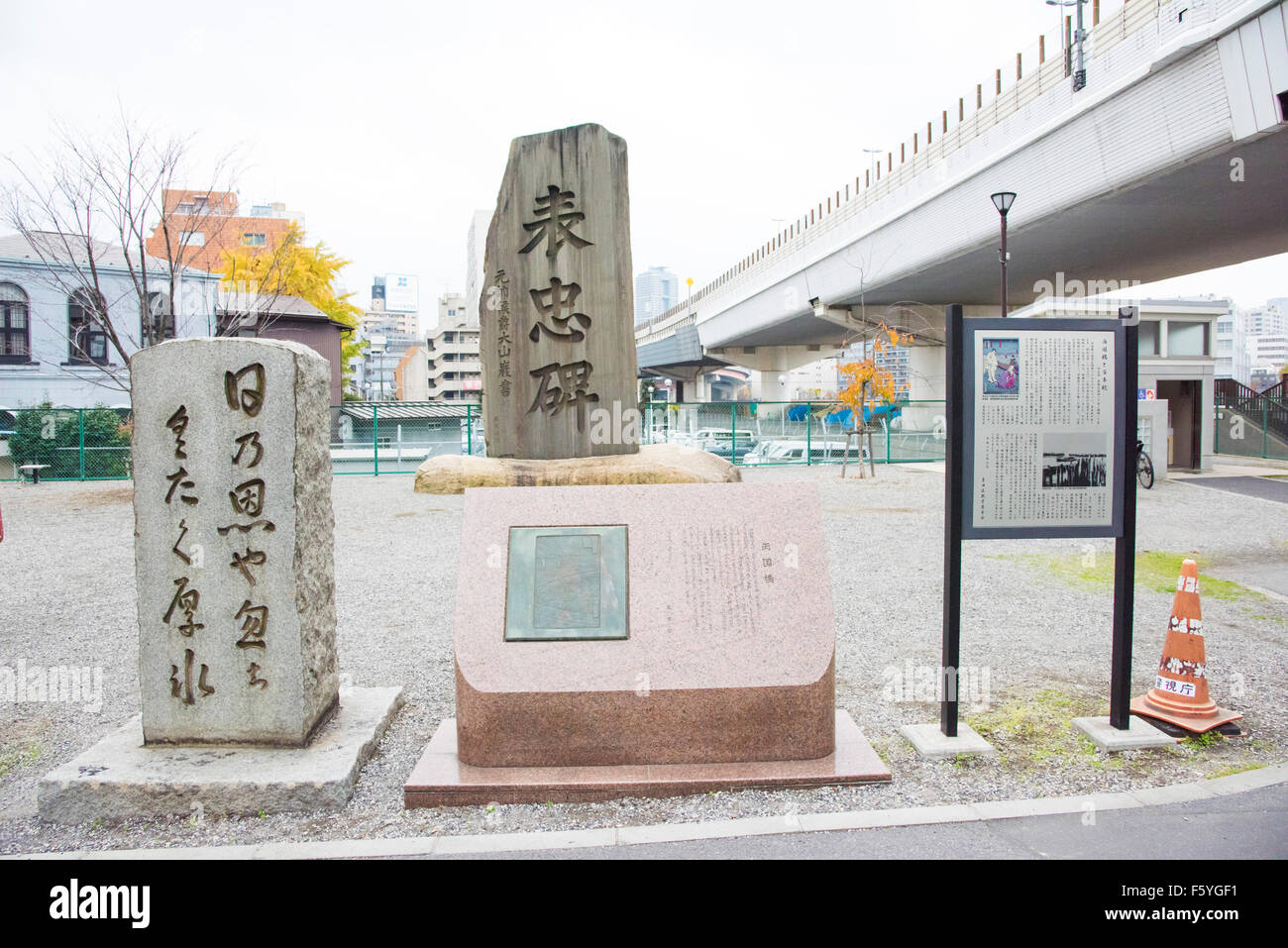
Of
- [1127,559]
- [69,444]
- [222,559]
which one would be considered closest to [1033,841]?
[1127,559]

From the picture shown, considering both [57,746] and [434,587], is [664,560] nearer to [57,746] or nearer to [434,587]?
[57,746]

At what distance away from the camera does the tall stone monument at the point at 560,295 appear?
8047 millimetres

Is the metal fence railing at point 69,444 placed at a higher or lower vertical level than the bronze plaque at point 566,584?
higher

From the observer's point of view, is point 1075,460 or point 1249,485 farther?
point 1249,485

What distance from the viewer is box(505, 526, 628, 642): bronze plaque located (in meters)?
3.90

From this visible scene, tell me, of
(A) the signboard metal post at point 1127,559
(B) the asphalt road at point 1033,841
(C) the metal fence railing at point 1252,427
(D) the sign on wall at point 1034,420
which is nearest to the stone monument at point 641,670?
(B) the asphalt road at point 1033,841

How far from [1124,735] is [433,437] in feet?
66.7

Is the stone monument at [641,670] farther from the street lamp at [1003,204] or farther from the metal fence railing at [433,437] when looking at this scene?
the metal fence railing at [433,437]

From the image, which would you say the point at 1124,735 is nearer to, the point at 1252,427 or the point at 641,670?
the point at 641,670

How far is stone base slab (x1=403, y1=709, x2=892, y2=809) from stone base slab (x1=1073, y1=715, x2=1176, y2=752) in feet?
4.16

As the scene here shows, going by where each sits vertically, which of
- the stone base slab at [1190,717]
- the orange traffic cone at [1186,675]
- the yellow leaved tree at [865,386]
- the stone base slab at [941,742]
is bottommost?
the stone base slab at [941,742]

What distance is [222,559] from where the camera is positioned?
154 inches

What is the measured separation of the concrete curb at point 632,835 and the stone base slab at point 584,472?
12.6 ft

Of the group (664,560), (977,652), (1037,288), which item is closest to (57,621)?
(664,560)
